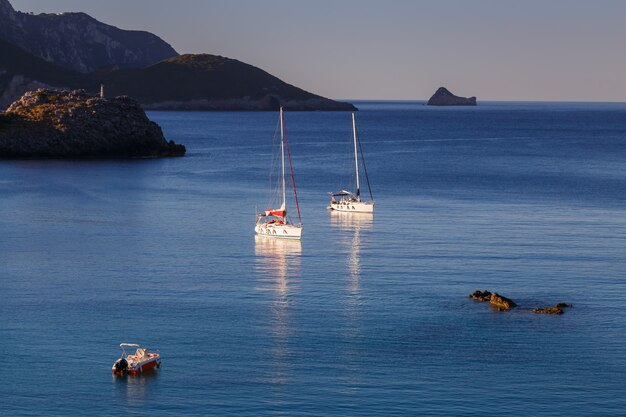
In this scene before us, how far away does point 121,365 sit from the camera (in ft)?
165

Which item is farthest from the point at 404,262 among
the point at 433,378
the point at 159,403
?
the point at 159,403

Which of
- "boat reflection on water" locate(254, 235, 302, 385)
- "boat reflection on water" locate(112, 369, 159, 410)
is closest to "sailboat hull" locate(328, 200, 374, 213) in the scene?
"boat reflection on water" locate(254, 235, 302, 385)

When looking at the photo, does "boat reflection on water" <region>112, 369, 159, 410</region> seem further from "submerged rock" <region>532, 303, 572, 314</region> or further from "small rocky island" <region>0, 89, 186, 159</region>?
"small rocky island" <region>0, 89, 186, 159</region>

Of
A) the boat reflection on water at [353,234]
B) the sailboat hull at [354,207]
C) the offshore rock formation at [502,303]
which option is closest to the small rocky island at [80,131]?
the sailboat hull at [354,207]

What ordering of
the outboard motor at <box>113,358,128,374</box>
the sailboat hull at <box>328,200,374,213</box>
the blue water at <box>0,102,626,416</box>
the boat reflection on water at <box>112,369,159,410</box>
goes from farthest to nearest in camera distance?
the sailboat hull at <box>328,200,374,213</box>, the outboard motor at <box>113,358,128,374</box>, the blue water at <box>0,102,626,416</box>, the boat reflection on water at <box>112,369,159,410</box>

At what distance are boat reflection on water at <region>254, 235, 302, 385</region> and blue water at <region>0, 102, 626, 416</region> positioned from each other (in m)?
0.20

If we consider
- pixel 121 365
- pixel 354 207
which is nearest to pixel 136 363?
pixel 121 365

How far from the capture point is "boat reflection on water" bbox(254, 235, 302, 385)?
53.1 meters

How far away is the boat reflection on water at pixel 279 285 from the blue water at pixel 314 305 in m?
0.20

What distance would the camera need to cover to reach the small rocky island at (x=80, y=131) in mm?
161875

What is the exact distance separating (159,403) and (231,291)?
67.5ft

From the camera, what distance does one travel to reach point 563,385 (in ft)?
164

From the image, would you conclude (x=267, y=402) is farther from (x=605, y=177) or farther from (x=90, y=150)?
(x=90, y=150)

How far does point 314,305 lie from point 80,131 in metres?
107
